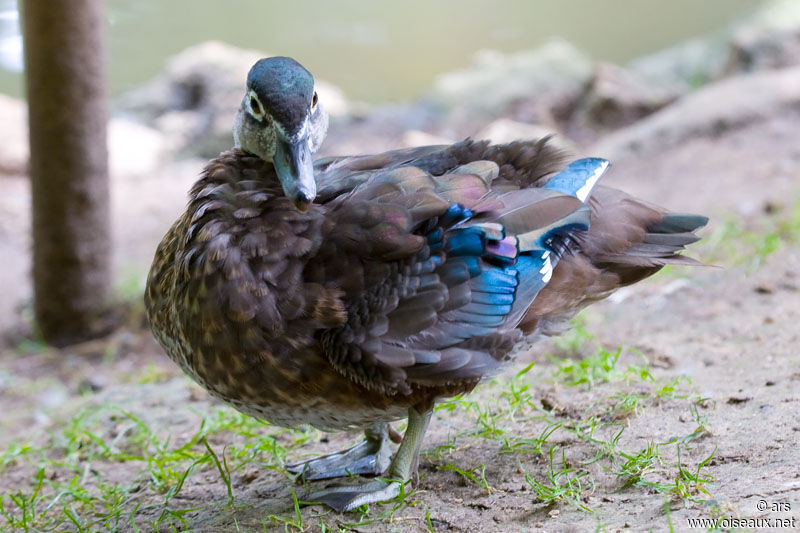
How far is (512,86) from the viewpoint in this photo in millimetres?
10391

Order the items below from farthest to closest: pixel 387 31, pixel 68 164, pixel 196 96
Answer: pixel 387 31 < pixel 196 96 < pixel 68 164

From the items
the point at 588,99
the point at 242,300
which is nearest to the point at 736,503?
the point at 242,300

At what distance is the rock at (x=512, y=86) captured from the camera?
32.7 ft

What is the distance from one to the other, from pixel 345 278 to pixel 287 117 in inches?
18.3

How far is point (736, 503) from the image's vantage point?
2.06 metres

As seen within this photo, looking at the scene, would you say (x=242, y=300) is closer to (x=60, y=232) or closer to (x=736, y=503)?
(x=736, y=503)

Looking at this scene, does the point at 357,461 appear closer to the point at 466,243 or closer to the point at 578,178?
the point at 466,243

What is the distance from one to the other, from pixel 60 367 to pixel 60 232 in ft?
2.67

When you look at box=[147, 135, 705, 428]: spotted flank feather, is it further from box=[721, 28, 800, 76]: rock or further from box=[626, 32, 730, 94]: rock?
box=[626, 32, 730, 94]: rock

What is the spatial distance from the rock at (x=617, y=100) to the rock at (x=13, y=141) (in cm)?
564

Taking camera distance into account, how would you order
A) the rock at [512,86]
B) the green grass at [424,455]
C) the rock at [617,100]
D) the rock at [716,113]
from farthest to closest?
the rock at [512,86] < the rock at [617,100] < the rock at [716,113] < the green grass at [424,455]

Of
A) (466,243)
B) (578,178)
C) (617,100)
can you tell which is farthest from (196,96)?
(466,243)

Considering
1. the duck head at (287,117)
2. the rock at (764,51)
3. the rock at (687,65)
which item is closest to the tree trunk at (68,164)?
the duck head at (287,117)

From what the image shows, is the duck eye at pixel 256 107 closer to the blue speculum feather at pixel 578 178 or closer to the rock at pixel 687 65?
the blue speculum feather at pixel 578 178
